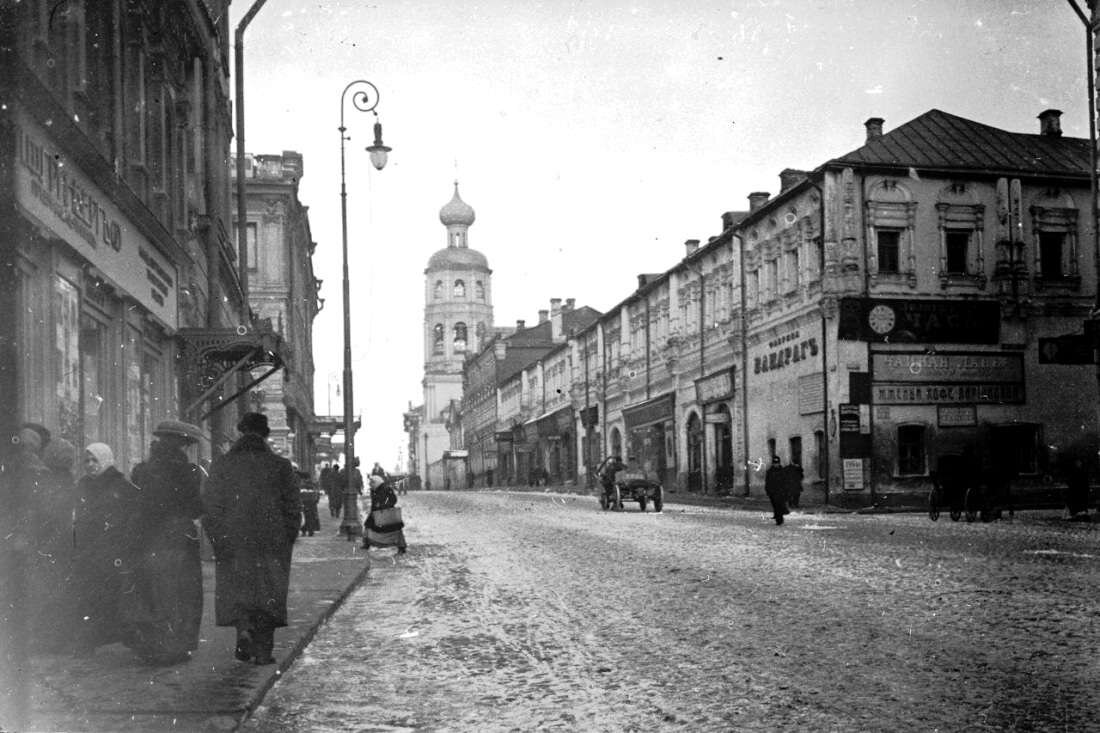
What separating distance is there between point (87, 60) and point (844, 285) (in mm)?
25636

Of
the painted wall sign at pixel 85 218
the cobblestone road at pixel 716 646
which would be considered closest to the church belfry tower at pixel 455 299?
the painted wall sign at pixel 85 218

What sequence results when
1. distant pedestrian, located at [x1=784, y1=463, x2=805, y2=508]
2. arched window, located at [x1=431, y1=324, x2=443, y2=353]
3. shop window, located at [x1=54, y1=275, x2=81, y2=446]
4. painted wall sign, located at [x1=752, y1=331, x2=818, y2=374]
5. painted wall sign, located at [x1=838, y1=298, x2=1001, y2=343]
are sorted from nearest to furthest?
shop window, located at [x1=54, y1=275, x2=81, y2=446]
distant pedestrian, located at [x1=784, y1=463, x2=805, y2=508]
painted wall sign, located at [x1=838, y1=298, x2=1001, y2=343]
painted wall sign, located at [x1=752, y1=331, x2=818, y2=374]
arched window, located at [x1=431, y1=324, x2=443, y2=353]

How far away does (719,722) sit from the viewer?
6070 mm

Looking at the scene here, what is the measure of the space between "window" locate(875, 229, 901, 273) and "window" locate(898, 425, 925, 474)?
14.9 ft

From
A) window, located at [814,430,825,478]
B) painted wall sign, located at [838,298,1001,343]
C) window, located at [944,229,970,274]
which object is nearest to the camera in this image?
painted wall sign, located at [838,298,1001,343]

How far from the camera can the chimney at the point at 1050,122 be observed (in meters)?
40.8

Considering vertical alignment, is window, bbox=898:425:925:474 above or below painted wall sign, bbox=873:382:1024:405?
below

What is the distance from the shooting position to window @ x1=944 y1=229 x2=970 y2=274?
36.2 m

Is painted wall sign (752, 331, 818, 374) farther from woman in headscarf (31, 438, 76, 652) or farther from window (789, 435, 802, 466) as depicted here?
woman in headscarf (31, 438, 76, 652)

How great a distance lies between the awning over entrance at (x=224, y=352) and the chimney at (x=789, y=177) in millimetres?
25270

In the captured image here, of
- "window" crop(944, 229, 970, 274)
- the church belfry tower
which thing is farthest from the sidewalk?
the church belfry tower

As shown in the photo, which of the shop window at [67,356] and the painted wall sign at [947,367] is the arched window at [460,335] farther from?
the shop window at [67,356]

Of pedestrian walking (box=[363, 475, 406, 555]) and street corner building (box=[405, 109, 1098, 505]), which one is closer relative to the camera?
pedestrian walking (box=[363, 475, 406, 555])

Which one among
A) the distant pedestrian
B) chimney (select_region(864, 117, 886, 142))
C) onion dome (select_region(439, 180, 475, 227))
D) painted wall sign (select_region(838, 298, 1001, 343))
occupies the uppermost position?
onion dome (select_region(439, 180, 475, 227))
